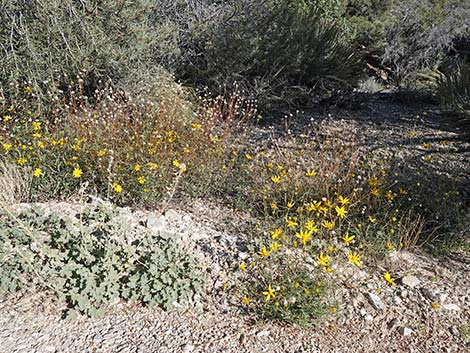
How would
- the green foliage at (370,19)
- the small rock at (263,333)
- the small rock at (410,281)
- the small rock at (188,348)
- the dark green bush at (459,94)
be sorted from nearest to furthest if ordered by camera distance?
the small rock at (188,348) < the small rock at (263,333) < the small rock at (410,281) < the dark green bush at (459,94) < the green foliage at (370,19)

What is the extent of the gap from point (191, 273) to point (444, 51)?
9750mm

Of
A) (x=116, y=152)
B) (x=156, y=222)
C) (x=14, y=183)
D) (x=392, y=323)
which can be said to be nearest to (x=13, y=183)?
(x=14, y=183)

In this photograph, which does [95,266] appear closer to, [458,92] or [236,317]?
[236,317]

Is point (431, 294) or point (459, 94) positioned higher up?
point (459, 94)

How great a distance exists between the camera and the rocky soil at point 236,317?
7.98 feet

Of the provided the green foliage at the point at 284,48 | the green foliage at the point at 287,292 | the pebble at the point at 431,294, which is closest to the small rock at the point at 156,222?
the green foliage at the point at 287,292

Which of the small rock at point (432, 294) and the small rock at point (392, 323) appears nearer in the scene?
the small rock at point (392, 323)

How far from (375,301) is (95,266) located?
166cm

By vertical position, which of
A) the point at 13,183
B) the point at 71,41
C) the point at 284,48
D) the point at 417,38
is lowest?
the point at 13,183

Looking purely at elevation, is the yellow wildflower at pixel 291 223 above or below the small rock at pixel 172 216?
above

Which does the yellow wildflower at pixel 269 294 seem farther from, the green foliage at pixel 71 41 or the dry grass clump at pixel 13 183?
the green foliage at pixel 71 41

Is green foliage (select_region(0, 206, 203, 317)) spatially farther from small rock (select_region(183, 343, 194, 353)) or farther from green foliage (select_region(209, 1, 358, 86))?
green foliage (select_region(209, 1, 358, 86))

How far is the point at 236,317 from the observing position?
2658 millimetres

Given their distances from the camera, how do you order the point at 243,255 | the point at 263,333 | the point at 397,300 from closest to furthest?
the point at 263,333
the point at 397,300
the point at 243,255
